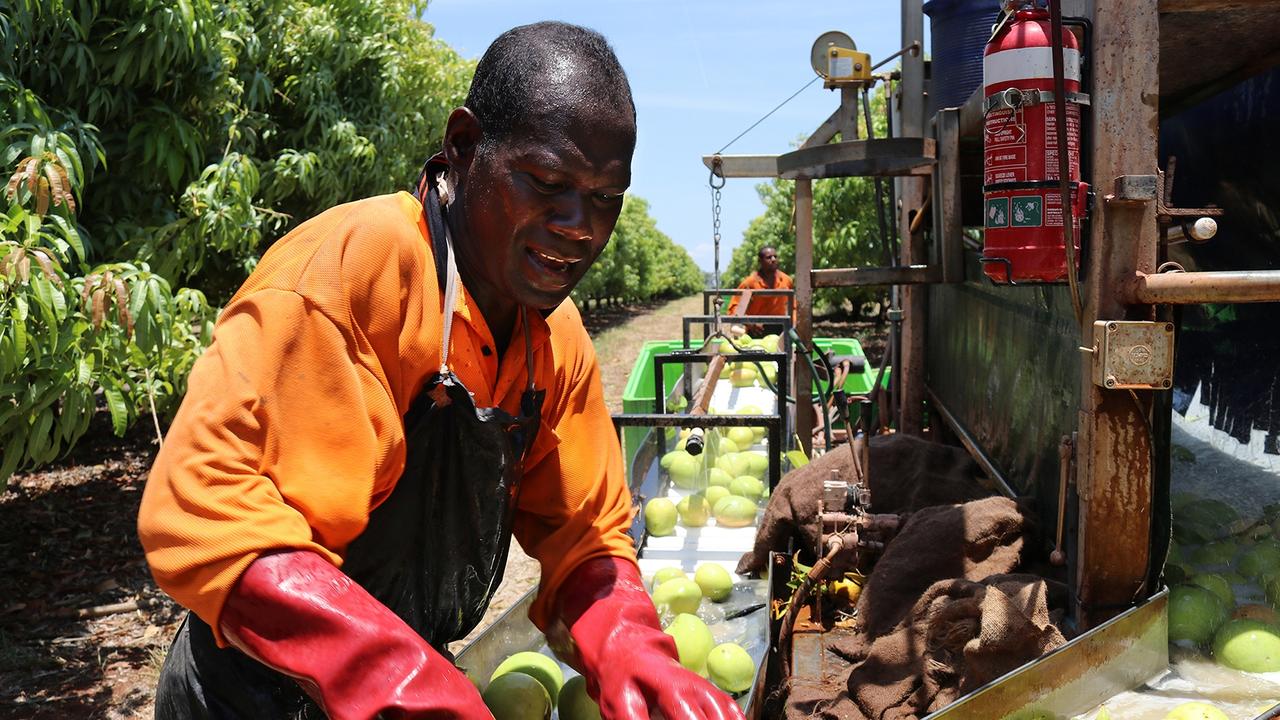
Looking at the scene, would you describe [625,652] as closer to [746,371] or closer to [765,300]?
[746,371]

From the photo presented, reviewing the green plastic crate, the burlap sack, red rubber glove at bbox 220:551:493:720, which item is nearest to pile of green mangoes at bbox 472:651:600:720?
red rubber glove at bbox 220:551:493:720

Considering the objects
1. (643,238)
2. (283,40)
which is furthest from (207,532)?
(643,238)

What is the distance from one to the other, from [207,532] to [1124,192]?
2.29m

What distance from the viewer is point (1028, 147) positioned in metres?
2.79

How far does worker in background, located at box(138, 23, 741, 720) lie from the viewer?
4.26ft

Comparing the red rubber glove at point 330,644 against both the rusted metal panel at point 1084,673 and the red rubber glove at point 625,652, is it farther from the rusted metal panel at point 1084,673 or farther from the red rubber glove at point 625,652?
the rusted metal panel at point 1084,673

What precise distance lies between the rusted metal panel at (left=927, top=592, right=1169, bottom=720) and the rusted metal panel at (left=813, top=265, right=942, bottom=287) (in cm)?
234

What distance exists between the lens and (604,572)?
1.92m

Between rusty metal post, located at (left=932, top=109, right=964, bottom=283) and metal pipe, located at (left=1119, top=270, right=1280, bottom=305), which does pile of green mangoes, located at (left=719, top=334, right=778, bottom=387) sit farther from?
metal pipe, located at (left=1119, top=270, right=1280, bottom=305)

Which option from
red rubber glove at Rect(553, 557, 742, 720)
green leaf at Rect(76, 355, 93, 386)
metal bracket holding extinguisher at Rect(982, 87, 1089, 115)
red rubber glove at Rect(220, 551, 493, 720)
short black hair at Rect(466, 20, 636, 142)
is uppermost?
metal bracket holding extinguisher at Rect(982, 87, 1089, 115)

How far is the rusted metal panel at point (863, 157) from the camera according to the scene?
14.1ft

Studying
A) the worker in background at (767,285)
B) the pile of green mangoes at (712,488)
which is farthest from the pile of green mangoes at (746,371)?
the worker in background at (767,285)

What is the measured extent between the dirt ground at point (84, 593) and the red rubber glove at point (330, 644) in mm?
3985

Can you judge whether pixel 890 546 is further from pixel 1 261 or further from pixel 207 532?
pixel 1 261
